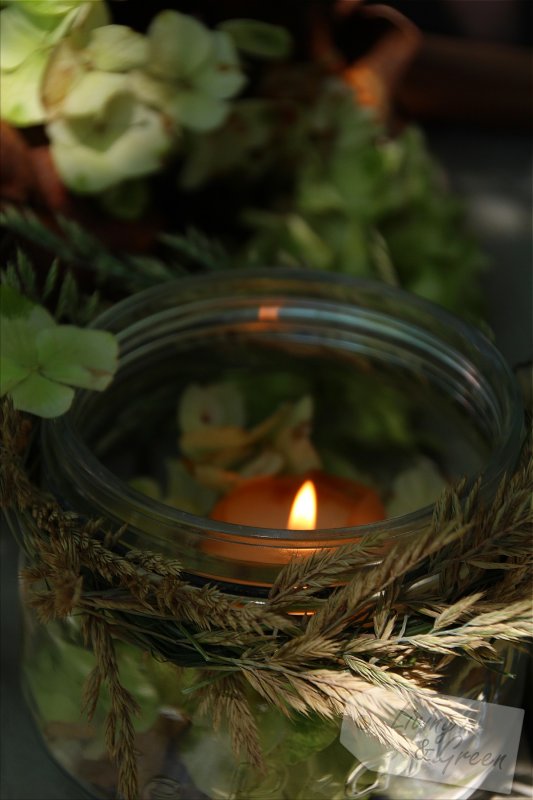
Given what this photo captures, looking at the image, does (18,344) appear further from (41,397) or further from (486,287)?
(486,287)

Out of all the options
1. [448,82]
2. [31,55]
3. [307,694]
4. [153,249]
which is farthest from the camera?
[448,82]

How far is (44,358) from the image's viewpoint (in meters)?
0.37

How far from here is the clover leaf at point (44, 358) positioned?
1.16ft

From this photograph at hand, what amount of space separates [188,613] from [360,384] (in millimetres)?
232

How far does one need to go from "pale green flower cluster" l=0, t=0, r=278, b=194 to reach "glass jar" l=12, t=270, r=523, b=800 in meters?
0.09

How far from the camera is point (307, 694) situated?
1.00 feet

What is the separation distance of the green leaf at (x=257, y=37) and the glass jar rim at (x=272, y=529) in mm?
167

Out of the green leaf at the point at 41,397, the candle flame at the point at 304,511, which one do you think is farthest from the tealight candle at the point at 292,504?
the green leaf at the point at 41,397

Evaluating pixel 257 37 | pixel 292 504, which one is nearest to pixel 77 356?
pixel 292 504

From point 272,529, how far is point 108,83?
0.25 m

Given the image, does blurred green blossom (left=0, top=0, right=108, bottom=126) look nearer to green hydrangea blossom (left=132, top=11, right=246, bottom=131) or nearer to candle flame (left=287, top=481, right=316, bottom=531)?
green hydrangea blossom (left=132, top=11, right=246, bottom=131)

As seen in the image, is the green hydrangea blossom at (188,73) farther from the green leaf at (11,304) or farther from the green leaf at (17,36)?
the green leaf at (11,304)

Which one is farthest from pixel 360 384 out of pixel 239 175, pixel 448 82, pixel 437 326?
pixel 448 82

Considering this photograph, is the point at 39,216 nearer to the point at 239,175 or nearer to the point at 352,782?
the point at 239,175
